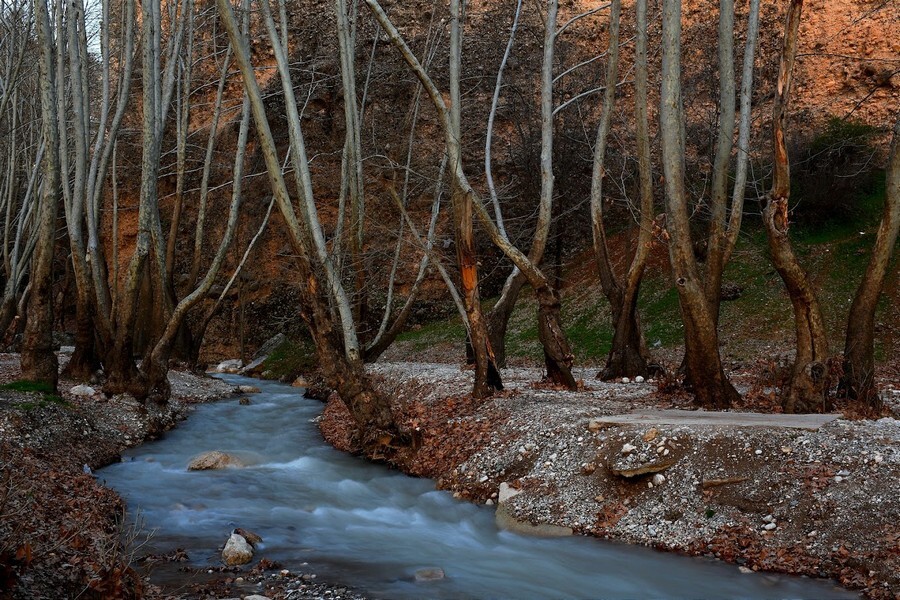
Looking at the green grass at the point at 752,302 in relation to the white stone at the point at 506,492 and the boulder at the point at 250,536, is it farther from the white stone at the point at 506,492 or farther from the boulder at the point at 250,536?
the boulder at the point at 250,536

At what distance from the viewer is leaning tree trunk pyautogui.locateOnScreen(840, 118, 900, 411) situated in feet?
30.9

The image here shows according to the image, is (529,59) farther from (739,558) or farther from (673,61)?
(739,558)

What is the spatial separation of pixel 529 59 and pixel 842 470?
23.9 meters

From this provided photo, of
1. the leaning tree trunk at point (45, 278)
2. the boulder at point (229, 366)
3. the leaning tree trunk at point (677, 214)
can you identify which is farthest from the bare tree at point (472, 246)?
the boulder at point (229, 366)

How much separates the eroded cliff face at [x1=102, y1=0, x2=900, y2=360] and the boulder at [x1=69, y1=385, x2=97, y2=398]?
38.5 ft

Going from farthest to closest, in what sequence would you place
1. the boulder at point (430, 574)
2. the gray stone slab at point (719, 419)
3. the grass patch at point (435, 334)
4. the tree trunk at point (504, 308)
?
the grass patch at point (435, 334) < the tree trunk at point (504, 308) < the gray stone slab at point (719, 419) < the boulder at point (430, 574)

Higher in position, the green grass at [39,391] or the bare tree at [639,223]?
the bare tree at [639,223]

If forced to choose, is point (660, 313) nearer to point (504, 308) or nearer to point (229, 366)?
point (504, 308)

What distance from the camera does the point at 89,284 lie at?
13656mm

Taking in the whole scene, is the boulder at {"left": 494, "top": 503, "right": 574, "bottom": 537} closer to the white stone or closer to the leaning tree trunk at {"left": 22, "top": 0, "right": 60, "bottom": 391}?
the white stone

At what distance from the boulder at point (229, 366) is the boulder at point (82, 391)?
45.6 feet

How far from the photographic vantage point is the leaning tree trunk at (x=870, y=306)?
30.9ft

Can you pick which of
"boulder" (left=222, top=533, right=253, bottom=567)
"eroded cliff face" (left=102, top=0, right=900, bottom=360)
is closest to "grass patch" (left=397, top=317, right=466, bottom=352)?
"eroded cliff face" (left=102, top=0, right=900, bottom=360)

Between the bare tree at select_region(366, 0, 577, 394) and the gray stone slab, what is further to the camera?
the bare tree at select_region(366, 0, 577, 394)
